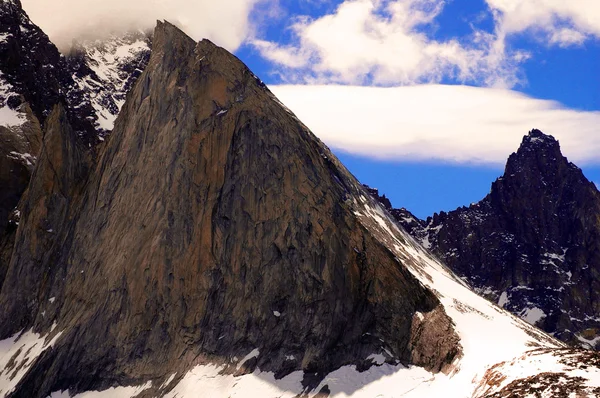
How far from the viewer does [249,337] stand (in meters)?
73.6

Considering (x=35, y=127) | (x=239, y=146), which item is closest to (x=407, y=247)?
(x=239, y=146)

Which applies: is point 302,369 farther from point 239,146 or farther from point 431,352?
point 239,146

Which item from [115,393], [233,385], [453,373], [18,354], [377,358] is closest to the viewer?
[453,373]

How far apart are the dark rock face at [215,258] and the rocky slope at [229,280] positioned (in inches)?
5.6

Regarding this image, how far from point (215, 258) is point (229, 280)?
106 inches

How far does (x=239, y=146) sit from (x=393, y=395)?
30.5m

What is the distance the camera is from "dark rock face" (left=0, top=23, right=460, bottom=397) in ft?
234

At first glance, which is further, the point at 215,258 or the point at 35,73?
the point at 35,73

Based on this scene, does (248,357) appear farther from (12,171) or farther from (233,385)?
(12,171)

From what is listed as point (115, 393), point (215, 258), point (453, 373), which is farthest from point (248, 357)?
point (453, 373)

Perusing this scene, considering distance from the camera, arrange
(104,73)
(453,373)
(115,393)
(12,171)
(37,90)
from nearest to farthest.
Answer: (453,373), (115,393), (12,171), (37,90), (104,73)

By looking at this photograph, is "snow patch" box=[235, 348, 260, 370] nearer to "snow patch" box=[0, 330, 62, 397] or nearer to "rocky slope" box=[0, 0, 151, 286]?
"snow patch" box=[0, 330, 62, 397]

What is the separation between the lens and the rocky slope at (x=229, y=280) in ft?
222

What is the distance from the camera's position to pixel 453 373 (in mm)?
59438
